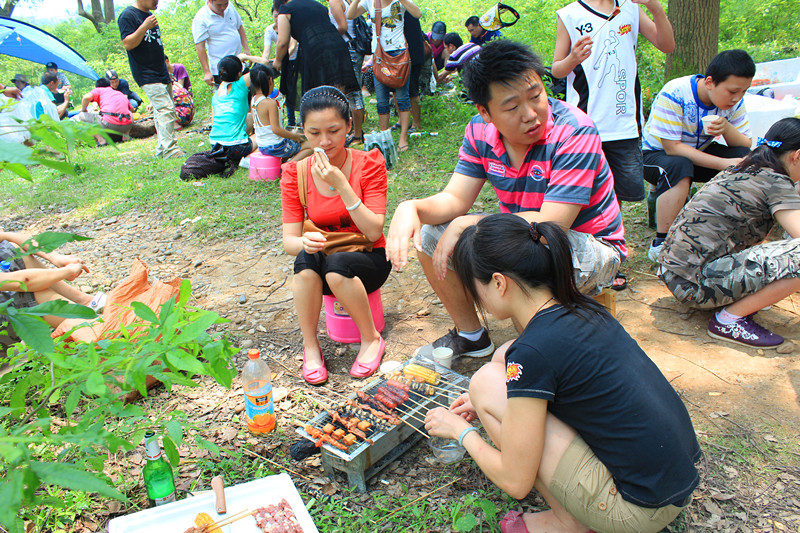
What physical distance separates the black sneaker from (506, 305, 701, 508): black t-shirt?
4.97 feet

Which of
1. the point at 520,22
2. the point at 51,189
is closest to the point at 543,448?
the point at 51,189

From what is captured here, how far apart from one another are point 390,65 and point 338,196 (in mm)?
4141

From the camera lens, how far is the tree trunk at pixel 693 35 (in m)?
6.15

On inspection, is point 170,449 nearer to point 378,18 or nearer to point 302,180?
point 302,180

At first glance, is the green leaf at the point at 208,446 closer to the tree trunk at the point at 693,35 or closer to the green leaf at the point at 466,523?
the green leaf at the point at 466,523

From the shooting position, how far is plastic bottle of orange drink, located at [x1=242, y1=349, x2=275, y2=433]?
9.23 feet

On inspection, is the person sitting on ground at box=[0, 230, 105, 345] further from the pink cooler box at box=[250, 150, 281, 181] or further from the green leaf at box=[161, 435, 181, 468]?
the pink cooler box at box=[250, 150, 281, 181]

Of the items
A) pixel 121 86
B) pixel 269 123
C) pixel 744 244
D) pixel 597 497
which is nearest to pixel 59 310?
pixel 597 497

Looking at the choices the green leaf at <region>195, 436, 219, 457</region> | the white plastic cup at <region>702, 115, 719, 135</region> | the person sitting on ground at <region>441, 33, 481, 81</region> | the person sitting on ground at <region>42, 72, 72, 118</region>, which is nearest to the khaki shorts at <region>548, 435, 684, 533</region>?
the green leaf at <region>195, 436, 219, 457</region>

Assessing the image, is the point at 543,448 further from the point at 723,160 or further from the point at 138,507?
the point at 723,160

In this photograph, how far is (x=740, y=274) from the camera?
3260 mm

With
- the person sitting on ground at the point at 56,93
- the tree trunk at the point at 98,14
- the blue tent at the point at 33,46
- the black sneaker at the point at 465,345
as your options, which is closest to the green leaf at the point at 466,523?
the black sneaker at the point at 465,345

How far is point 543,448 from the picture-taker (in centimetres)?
195

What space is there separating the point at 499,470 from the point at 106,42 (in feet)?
88.3
